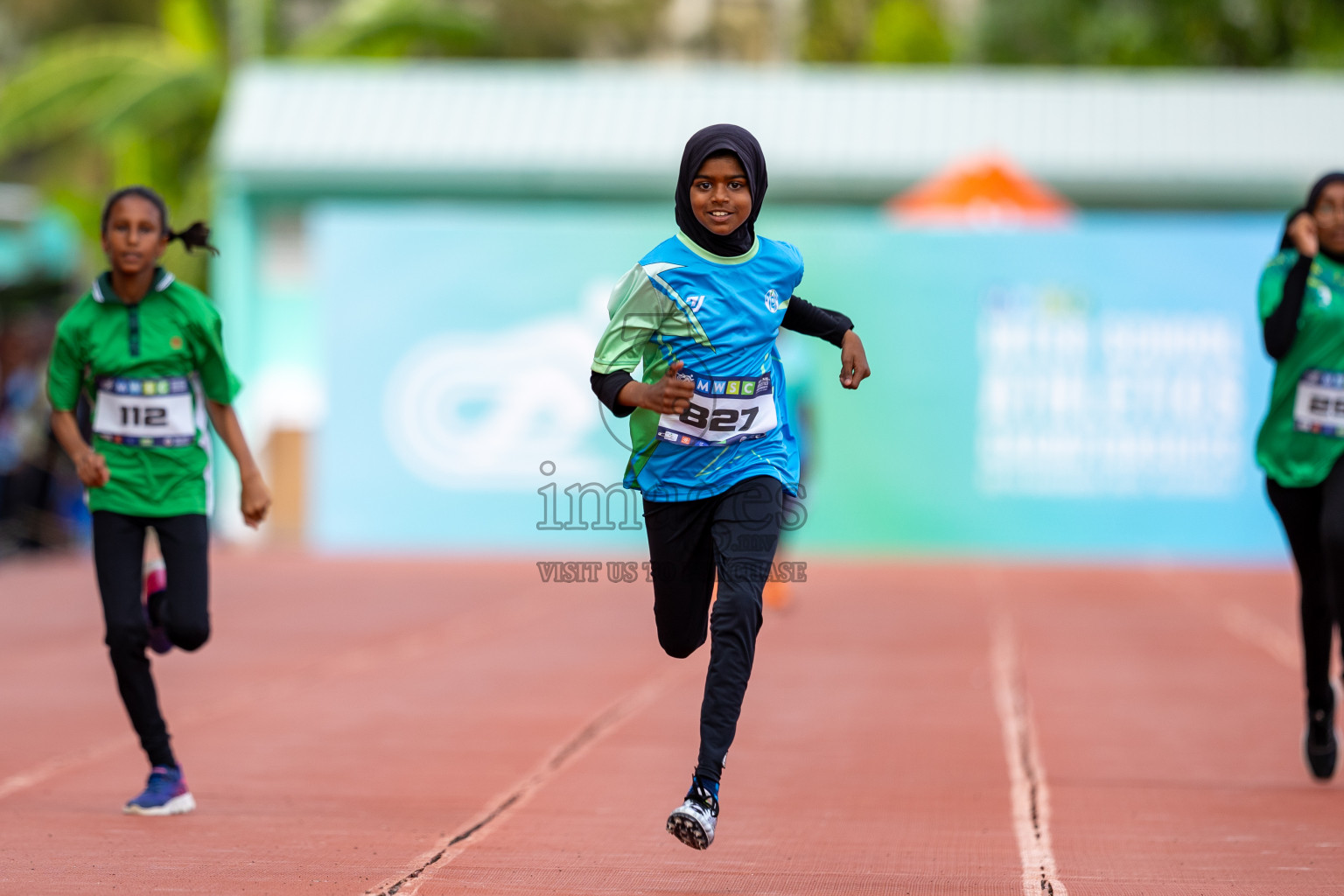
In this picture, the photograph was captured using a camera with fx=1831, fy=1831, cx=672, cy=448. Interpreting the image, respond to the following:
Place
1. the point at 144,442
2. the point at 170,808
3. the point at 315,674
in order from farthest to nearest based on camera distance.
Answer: the point at 315,674 → the point at 144,442 → the point at 170,808

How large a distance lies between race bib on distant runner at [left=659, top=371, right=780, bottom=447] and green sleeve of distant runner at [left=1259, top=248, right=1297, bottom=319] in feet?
7.86

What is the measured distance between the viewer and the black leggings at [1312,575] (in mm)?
6746

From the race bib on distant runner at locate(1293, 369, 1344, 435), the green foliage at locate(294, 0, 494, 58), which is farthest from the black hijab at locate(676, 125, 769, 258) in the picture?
the green foliage at locate(294, 0, 494, 58)

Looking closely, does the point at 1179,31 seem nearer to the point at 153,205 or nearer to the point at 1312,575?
the point at 1312,575

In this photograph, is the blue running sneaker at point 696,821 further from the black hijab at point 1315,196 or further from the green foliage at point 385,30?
the green foliage at point 385,30

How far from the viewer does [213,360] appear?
20.8 ft

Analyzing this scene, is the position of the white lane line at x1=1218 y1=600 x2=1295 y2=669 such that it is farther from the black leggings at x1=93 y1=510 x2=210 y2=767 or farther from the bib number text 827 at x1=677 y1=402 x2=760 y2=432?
the black leggings at x1=93 y1=510 x2=210 y2=767

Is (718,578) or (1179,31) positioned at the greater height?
(1179,31)

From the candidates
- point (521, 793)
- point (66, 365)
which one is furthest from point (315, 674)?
point (66, 365)

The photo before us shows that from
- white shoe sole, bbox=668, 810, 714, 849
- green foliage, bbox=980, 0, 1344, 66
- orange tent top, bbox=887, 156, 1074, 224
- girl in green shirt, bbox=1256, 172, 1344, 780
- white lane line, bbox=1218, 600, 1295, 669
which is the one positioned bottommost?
white lane line, bbox=1218, 600, 1295, 669

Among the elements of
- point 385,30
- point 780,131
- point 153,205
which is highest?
point 385,30

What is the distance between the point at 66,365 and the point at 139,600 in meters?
0.85

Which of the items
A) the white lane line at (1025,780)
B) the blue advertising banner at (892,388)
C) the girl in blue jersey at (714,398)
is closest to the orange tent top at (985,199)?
the blue advertising banner at (892,388)

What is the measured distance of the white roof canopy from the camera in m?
23.7
